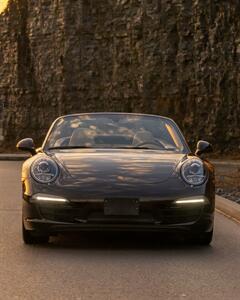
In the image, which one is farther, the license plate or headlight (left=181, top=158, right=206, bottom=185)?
headlight (left=181, top=158, right=206, bottom=185)

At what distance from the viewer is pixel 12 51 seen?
4378 cm

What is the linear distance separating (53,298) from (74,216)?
6.55 ft

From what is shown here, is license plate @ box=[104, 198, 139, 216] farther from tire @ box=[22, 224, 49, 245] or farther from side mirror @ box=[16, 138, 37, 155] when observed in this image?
side mirror @ box=[16, 138, 37, 155]

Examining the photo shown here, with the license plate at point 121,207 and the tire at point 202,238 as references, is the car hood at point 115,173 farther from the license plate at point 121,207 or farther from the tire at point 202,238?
the tire at point 202,238

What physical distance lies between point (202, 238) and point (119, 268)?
153 centimetres

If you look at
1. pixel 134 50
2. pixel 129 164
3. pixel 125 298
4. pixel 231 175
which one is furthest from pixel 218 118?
pixel 125 298

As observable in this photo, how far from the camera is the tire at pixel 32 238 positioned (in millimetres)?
7866

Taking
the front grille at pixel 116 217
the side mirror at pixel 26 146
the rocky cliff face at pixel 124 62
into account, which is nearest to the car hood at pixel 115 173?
the front grille at pixel 116 217

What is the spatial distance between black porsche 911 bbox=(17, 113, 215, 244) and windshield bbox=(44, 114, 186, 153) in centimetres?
47

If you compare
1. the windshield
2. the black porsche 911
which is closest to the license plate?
the black porsche 911

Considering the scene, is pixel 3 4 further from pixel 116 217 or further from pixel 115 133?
pixel 116 217

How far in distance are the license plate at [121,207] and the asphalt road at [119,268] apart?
1.35ft

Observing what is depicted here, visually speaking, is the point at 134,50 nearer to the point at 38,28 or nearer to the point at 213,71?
the point at 213,71

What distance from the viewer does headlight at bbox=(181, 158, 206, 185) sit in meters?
7.68
